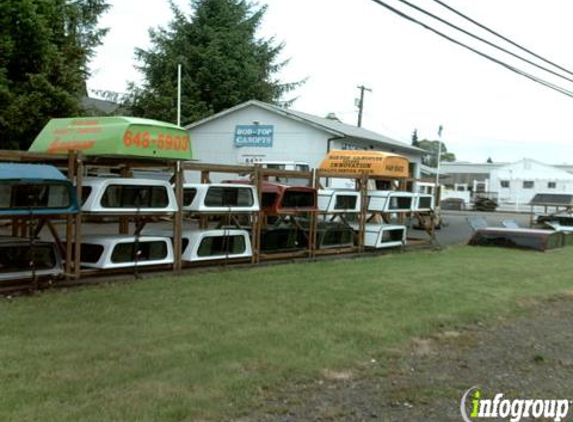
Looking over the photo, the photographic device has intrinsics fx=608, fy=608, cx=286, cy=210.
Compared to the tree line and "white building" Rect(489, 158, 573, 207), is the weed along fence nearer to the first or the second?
the tree line

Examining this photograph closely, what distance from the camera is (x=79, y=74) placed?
21.4m

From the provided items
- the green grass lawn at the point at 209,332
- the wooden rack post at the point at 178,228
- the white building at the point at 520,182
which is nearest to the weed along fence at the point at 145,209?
the wooden rack post at the point at 178,228

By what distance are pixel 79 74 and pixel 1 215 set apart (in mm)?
15129

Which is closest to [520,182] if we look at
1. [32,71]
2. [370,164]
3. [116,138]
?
[370,164]

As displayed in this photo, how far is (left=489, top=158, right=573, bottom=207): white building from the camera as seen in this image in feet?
203

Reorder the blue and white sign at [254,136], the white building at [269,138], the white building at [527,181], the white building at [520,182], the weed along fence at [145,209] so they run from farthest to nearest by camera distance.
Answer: the white building at [527,181]
the white building at [520,182]
the blue and white sign at [254,136]
the white building at [269,138]
the weed along fence at [145,209]

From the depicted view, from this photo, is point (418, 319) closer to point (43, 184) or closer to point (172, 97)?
point (43, 184)

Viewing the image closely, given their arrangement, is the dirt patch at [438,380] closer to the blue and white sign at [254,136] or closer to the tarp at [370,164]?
the tarp at [370,164]

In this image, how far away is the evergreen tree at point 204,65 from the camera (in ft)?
105

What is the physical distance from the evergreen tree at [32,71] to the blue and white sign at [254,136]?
7715 mm

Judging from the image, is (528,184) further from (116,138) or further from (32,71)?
(116,138)

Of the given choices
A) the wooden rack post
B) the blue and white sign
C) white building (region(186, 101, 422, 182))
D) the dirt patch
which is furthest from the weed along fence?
the blue and white sign

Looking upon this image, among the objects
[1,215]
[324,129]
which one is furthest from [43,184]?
[324,129]

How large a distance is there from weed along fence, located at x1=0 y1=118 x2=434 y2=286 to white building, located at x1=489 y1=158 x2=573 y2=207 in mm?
50803
